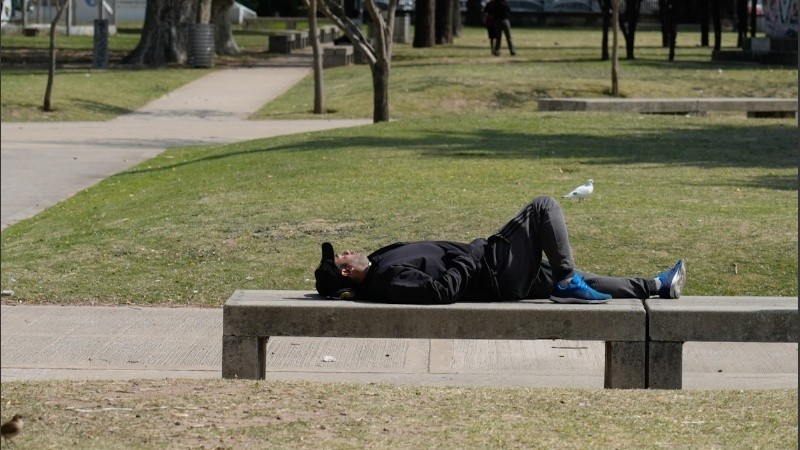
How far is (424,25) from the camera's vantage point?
42.8 m

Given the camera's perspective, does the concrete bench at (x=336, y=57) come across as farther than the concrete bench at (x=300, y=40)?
No

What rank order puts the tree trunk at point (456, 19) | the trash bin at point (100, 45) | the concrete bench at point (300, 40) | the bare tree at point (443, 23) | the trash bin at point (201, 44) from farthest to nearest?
the tree trunk at point (456, 19)
the concrete bench at point (300, 40)
the bare tree at point (443, 23)
the trash bin at point (201, 44)
the trash bin at point (100, 45)

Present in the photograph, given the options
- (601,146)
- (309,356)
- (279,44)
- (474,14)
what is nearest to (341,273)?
(309,356)

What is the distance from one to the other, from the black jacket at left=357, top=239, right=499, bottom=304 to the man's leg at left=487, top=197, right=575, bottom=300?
8 centimetres

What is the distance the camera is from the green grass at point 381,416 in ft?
17.6

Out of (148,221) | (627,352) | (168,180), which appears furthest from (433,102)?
(627,352)

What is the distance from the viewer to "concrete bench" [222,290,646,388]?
6645mm

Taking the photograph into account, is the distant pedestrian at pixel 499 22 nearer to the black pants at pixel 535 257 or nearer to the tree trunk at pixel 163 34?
the tree trunk at pixel 163 34

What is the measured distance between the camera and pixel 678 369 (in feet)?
21.9

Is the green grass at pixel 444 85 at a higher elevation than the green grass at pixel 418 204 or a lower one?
higher

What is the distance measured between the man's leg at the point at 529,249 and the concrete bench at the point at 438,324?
0.21 meters

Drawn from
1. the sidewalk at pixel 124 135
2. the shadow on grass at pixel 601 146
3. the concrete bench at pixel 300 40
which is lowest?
the sidewalk at pixel 124 135

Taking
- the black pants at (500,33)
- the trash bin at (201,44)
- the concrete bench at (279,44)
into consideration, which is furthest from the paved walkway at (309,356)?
the concrete bench at (279,44)

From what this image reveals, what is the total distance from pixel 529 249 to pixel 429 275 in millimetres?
572
